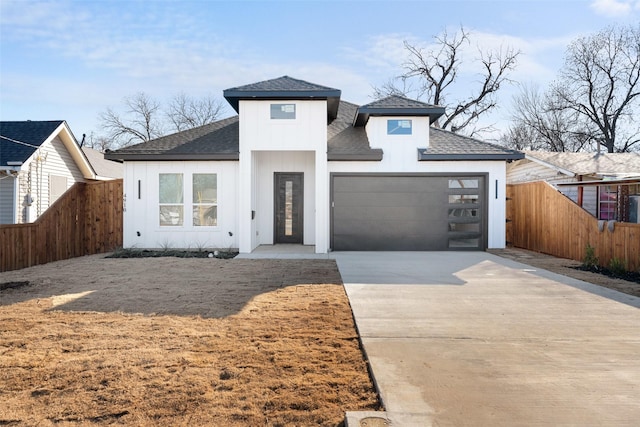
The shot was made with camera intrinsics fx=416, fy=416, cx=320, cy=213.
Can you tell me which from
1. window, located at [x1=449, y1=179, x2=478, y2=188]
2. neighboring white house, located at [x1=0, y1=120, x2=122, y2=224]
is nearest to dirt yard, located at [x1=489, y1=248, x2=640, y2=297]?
window, located at [x1=449, y1=179, x2=478, y2=188]

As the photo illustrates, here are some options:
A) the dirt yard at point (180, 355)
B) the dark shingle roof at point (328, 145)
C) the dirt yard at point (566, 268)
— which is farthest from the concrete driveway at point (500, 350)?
the dark shingle roof at point (328, 145)

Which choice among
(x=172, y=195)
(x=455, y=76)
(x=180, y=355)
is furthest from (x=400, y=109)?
(x=455, y=76)

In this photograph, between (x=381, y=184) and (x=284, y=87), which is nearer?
(x=284, y=87)

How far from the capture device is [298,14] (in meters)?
13.1

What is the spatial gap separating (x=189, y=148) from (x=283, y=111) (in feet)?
9.57

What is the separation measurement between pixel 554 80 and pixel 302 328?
30.1m

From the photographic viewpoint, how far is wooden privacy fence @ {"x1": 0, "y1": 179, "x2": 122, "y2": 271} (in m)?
9.04

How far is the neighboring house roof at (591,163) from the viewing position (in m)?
14.6

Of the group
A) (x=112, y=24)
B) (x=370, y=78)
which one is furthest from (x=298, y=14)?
(x=370, y=78)

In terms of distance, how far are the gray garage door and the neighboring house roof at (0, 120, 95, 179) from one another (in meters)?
10.3

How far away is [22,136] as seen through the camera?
14383mm

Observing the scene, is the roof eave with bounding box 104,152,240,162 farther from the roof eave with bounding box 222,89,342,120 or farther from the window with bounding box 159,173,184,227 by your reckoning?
the roof eave with bounding box 222,89,342,120

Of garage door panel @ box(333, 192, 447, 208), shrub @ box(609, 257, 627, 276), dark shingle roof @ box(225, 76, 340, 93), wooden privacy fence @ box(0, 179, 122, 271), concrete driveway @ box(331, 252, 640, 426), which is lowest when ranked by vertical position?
concrete driveway @ box(331, 252, 640, 426)

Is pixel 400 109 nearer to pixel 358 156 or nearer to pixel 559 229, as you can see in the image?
pixel 358 156
